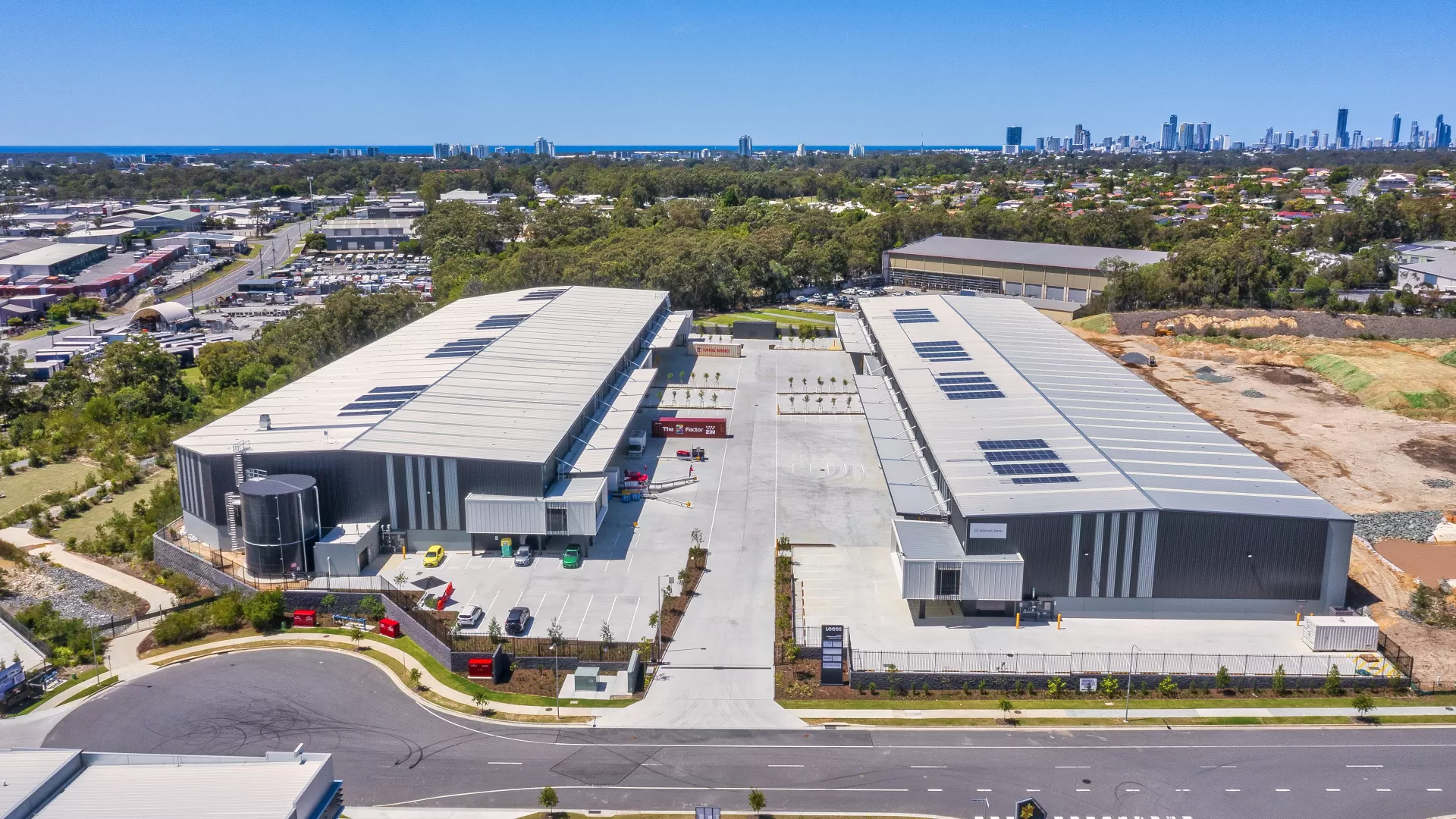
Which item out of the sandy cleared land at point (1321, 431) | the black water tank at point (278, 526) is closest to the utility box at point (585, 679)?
the black water tank at point (278, 526)

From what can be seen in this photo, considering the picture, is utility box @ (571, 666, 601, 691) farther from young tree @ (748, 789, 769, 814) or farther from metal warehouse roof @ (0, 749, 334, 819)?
metal warehouse roof @ (0, 749, 334, 819)

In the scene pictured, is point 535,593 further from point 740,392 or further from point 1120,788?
point 740,392

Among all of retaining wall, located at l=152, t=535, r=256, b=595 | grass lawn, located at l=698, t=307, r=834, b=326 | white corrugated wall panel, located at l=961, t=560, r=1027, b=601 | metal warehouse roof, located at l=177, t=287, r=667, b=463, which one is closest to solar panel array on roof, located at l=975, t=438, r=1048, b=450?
white corrugated wall panel, located at l=961, t=560, r=1027, b=601

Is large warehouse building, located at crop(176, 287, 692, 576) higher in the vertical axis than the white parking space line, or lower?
higher

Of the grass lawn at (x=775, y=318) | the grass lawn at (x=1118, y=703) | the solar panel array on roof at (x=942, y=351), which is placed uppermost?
the solar panel array on roof at (x=942, y=351)

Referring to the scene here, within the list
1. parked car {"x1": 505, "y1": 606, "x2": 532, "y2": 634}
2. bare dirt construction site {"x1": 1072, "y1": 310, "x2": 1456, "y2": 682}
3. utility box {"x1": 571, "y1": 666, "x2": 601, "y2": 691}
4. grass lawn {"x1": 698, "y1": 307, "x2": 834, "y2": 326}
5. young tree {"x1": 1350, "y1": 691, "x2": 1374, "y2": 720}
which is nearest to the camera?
young tree {"x1": 1350, "y1": 691, "x2": 1374, "y2": 720}

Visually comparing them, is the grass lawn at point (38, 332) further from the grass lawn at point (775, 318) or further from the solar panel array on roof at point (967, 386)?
the solar panel array on roof at point (967, 386)
